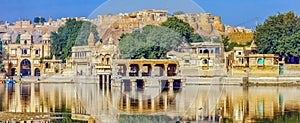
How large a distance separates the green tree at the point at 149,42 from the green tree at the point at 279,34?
Result: 22.0m

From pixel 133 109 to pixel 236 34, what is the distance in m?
34.2

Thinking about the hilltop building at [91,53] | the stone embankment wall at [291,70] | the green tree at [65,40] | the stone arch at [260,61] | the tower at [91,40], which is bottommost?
the stone embankment wall at [291,70]

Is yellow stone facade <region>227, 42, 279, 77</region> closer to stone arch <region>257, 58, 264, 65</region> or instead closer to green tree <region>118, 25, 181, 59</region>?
stone arch <region>257, 58, 264, 65</region>

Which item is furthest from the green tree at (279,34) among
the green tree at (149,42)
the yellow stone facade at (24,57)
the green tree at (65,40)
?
the green tree at (149,42)

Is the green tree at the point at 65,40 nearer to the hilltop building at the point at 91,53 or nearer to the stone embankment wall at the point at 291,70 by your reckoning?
the stone embankment wall at the point at 291,70

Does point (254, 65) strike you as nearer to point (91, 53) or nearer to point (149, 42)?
Answer: point (91, 53)

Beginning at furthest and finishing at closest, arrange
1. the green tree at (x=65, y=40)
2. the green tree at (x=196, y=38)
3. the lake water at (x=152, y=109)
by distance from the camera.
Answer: the green tree at (x=65, y=40) → the green tree at (x=196, y=38) → the lake water at (x=152, y=109)

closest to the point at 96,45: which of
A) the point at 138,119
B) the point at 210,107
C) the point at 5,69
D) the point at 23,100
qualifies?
the point at 210,107

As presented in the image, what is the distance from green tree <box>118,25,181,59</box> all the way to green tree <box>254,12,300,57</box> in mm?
22016

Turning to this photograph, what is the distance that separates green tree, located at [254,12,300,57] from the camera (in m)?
38.3

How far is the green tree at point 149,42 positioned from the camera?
14.8 meters

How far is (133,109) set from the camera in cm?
1669

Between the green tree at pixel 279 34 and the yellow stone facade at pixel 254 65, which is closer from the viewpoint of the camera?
the yellow stone facade at pixel 254 65

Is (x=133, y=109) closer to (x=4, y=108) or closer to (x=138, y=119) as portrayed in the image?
(x=138, y=119)
